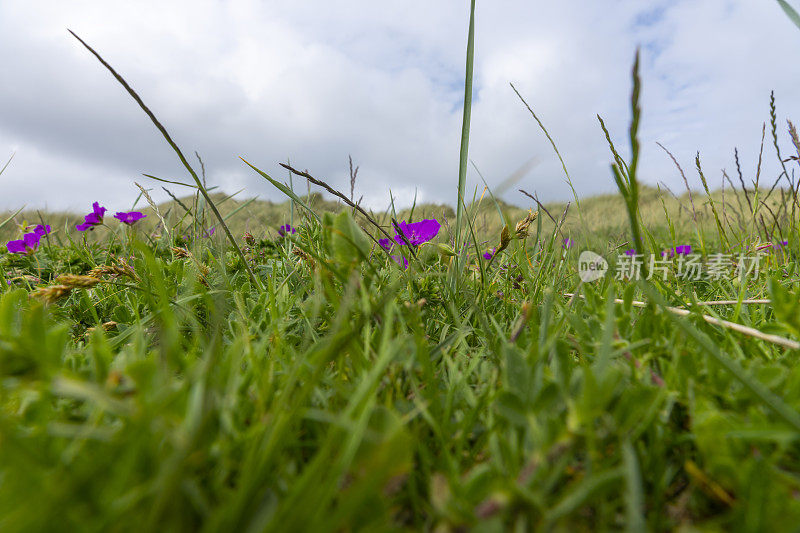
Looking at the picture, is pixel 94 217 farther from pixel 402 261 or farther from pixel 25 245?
pixel 402 261

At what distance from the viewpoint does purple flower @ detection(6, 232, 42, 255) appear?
242 cm

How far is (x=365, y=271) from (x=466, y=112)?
1.97ft

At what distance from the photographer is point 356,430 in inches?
19.7

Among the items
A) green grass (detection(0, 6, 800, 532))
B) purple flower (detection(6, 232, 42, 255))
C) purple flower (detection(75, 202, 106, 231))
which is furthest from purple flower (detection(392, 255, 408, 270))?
purple flower (detection(6, 232, 42, 255))

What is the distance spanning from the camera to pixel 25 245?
248 centimetres

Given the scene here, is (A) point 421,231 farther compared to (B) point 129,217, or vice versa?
(B) point 129,217

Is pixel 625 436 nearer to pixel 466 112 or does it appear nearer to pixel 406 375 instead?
pixel 406 375

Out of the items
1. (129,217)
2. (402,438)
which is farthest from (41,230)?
(402,438)

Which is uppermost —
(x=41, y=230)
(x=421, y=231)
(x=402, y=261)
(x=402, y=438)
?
(x=41, y=230)

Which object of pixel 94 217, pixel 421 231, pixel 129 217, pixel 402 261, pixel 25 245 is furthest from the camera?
pixel 129 217

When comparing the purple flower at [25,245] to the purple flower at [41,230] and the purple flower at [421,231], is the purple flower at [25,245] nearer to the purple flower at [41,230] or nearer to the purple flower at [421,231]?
the purple flower at [41,230]

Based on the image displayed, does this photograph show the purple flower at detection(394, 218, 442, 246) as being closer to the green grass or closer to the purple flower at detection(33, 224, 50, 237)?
the green grass

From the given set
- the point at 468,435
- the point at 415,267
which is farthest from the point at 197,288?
the point at 468,435

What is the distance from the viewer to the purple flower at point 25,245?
242cm
